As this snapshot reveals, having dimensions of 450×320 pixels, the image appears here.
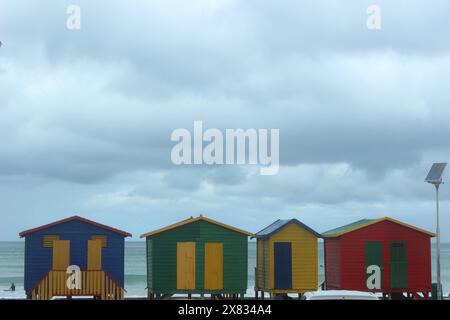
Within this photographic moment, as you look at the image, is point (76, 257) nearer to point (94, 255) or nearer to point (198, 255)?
point (94, 255)

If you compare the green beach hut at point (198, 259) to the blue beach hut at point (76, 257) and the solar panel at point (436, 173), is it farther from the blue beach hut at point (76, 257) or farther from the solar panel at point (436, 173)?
the solar panel at point (436, 173)

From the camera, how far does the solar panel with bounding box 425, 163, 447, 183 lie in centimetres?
3353

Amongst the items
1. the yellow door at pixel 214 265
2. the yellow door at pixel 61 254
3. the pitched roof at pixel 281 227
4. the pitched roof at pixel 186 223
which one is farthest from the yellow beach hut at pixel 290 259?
the yellow door at pixel 61 254

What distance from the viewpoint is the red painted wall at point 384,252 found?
3291cm

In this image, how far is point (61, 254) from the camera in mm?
31688

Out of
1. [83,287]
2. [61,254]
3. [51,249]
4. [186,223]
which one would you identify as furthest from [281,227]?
[51,249]

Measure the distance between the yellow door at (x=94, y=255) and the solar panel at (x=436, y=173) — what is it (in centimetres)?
1378

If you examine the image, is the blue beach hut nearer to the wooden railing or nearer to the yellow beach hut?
the wooden railing

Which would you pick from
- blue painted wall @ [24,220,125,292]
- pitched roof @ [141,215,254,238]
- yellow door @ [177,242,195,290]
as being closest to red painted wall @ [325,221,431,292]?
pitched roof @ [141,215,254,238]

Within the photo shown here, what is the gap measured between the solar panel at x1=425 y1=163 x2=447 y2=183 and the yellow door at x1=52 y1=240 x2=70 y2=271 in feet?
49.2
